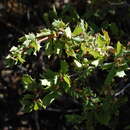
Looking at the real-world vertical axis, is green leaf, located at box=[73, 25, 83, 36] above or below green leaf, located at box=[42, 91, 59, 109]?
above

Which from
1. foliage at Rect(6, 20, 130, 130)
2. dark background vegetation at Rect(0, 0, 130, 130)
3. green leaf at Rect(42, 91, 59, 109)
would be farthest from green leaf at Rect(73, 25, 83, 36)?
dark background vegetation at Rect(0, 0, 130, 130)

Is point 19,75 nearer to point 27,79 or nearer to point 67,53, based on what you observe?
point 27,79

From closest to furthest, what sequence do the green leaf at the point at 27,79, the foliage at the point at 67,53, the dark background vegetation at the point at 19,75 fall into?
the foliage at the point at 67,53 → the green leaf at the point at 27,79 → the dark background vegetation at the point at 19,75

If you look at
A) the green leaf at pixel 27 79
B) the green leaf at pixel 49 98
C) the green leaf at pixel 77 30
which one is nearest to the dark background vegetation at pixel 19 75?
the green leaf at pixel 27 79

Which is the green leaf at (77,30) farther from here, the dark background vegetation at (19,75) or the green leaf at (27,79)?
the dark background vegetation at (19,75)

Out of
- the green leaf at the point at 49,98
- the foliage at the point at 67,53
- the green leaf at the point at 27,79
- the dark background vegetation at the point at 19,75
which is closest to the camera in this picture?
the foliage at the point at 67,53

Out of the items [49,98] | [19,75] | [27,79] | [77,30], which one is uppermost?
[19,75]

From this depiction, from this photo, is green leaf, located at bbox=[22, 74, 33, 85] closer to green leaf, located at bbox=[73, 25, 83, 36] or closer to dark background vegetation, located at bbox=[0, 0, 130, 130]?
green leaf, located at bbox=[73, 25, 83, 36]

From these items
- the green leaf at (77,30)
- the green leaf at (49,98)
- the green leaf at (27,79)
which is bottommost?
the green leaf at (49,98)

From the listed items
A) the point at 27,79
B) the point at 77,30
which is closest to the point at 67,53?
the point at 77,30

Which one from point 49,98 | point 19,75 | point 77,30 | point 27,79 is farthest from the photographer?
point 19,75

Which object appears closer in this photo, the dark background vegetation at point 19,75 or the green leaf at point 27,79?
the green leaf at point 27,79
